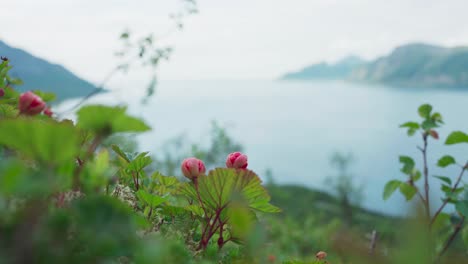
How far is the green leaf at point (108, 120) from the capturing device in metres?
0.28

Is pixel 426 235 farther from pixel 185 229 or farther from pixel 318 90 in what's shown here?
pixel 318 90

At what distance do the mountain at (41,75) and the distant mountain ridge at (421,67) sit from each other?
61736 millimetres

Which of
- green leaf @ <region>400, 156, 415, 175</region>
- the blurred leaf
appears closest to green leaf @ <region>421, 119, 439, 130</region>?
→ green leaf @ <region>400, 156, 415, 175</region>

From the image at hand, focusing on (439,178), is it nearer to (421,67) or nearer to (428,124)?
(428,124)

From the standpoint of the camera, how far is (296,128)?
46.9 metres

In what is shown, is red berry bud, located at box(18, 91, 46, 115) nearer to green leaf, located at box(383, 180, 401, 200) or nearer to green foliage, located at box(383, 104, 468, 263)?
green foliage, located at box(383, 104, 468, 263)

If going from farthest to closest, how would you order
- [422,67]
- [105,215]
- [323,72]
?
[323,72] < [422,67] < [105,215]

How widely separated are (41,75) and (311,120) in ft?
164

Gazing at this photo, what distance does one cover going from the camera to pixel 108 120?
0.28m

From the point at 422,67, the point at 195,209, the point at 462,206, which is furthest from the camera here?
the point at 422,67

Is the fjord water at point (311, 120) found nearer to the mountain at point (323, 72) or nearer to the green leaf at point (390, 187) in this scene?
the mountain at point (323, 72)

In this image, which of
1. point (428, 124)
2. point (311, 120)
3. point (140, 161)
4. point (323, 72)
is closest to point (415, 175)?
point (428, 124)

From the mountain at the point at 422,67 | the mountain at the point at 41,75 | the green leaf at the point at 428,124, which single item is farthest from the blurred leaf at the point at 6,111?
the mountain at the point at 422,67

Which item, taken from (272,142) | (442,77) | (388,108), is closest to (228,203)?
(272,142)
